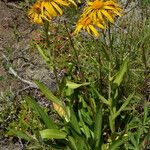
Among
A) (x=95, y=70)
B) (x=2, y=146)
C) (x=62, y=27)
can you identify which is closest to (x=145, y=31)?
(x=95, y=70)

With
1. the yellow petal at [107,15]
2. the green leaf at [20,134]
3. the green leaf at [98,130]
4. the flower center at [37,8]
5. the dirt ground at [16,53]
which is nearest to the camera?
the yellow petal at [107,15]

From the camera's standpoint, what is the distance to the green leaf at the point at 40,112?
2791mm

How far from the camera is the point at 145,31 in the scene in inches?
135

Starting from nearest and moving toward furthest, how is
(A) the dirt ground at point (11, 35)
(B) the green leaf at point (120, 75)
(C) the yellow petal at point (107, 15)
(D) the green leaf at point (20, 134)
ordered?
(C) the yellow petal at point (107, 15)
(B) the green leaf at point (120, 75)
(D) the green leaf at point (20, 134)
(A) the dirt ground at point (11, 35)

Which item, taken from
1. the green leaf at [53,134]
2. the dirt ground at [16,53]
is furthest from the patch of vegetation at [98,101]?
the dirt ground at [16,53]

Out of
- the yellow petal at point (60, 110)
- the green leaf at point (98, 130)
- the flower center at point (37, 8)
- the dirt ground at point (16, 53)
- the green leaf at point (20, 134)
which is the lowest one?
the green leaf at point (98, 130)

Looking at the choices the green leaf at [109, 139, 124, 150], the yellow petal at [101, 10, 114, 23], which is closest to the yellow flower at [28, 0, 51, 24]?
the yellow petal at [101, 10, 114, 23]

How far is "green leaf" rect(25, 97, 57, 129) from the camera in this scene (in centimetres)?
279

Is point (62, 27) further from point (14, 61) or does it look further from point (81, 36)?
point (14, 61)

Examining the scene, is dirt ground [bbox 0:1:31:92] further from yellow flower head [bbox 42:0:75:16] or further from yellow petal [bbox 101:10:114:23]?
yellow petal [bbox 101:10:114:23]

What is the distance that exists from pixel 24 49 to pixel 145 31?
4.42ft

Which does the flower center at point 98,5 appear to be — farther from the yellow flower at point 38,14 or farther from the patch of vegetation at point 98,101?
the yellow flower at point 38,14

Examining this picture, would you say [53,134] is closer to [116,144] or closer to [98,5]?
[116,144]

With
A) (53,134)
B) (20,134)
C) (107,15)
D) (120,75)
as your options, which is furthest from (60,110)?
(107,15)
